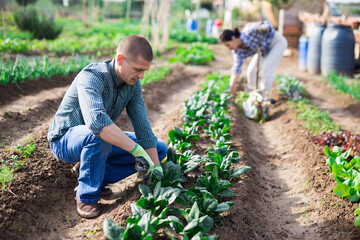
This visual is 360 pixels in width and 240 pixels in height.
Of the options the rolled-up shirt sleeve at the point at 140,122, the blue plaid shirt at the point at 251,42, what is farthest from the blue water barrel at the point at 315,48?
the rolled-up shirt sleeve at the point at 140,122

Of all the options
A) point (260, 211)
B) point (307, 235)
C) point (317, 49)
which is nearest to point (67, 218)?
point (260, 211)

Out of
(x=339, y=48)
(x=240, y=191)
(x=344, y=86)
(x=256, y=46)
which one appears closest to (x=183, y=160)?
(x=240, y=191)

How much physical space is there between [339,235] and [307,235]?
0.79ft

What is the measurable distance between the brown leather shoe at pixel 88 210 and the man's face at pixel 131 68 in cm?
97

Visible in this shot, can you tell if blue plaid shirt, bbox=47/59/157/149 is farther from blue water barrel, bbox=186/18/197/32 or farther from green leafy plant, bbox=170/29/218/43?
blue water barrel, bbox=186/18/197/32

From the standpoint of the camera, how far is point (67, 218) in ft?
9.09

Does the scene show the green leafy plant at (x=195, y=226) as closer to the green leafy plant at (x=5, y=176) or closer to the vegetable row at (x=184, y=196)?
the vegetable row at (x=184, y=196)

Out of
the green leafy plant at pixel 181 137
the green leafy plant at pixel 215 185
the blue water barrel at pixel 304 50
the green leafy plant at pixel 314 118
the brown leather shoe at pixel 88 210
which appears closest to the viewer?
the brown leather shoe at pixel 88 210

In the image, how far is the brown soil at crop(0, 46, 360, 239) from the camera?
2609 millimetres

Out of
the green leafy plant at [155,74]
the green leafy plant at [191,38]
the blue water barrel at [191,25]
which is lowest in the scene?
the green leafy plant at [155,74]

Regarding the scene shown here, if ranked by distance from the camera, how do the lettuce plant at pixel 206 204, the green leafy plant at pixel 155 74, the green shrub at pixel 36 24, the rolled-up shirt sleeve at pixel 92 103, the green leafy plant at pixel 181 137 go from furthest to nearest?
the green shrub at pixel 36 24 → the green leafy plant at pixel 155 74 → the green leafy plant at pixel 181 137 → the lettuce plant at pixel 206 204 → the rolled-up shirt sleeve at pixel 92 103

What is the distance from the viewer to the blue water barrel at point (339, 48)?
8.07 m

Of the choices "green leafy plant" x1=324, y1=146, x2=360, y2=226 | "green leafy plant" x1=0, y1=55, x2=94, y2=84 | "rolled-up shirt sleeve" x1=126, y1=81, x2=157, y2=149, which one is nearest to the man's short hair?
"rolled-up shirt sleeve" x1=126, y1=81, x2=157, y2=149

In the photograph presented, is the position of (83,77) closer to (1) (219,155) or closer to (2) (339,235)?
(1) (219,155)
